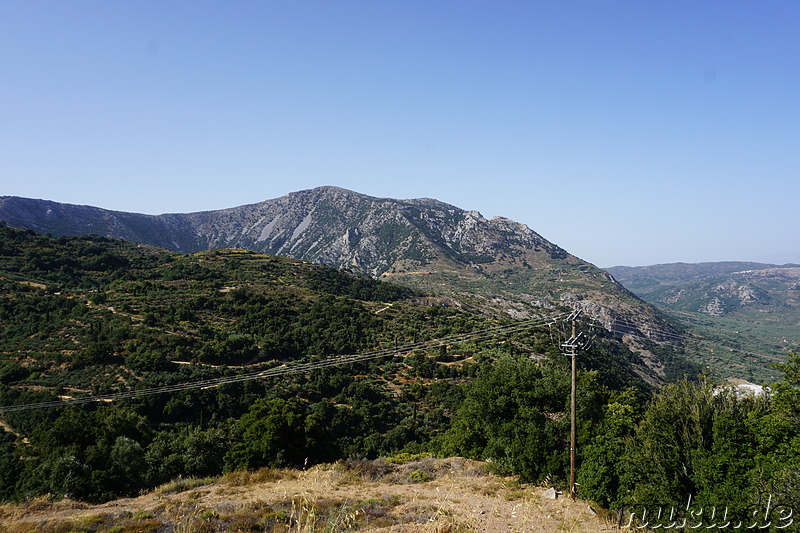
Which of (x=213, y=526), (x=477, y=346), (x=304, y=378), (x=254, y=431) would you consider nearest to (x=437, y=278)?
(x=477, y=346)

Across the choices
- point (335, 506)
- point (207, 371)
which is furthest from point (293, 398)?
point (335, 506)

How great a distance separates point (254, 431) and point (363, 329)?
50052mm

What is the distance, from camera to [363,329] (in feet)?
253

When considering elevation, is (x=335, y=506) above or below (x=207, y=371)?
above

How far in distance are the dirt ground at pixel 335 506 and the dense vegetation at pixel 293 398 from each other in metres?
2.41

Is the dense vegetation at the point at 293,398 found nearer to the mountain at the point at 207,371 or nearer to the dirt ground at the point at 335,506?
the mountain at the point at 207,371

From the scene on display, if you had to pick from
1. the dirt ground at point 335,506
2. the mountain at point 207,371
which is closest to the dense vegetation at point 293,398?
the mountain at point 207,371

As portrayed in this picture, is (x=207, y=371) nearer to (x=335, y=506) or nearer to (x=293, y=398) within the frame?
(x=293, y=398)

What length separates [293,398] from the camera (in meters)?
40.2

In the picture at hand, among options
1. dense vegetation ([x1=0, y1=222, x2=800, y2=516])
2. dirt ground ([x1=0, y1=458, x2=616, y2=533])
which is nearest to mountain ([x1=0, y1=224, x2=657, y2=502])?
dense vegetation ([x1=0, y1=222, x2=800, y2=516])

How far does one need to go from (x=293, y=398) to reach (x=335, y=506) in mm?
25580

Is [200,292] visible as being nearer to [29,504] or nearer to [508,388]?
[29,504]

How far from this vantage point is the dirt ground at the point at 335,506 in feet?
45.1

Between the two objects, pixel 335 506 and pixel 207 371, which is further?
pixel 207 371
